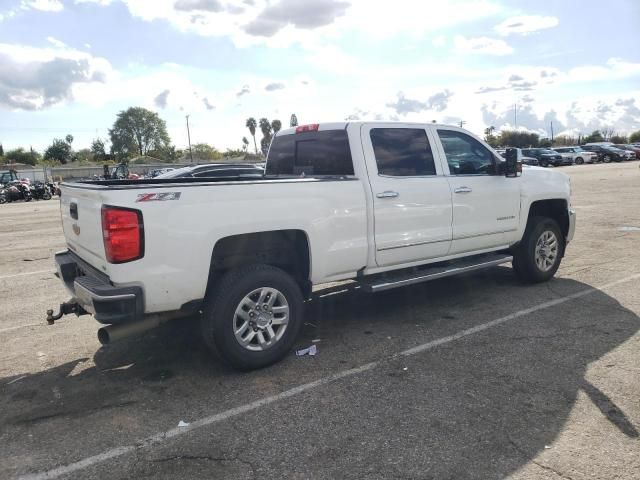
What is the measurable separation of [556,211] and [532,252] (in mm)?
839

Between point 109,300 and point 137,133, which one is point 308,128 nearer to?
point 109,300

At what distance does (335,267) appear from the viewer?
4645 mm

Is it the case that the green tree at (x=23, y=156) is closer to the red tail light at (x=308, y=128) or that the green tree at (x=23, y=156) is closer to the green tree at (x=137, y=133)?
the green tree at (x=137, y=133)

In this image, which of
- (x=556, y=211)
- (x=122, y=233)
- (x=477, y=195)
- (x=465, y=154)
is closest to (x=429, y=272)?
(x=477, y=195)

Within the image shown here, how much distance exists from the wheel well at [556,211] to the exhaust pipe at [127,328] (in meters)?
4.82

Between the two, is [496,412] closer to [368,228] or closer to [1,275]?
[368,228]

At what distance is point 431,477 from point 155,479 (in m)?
1.50

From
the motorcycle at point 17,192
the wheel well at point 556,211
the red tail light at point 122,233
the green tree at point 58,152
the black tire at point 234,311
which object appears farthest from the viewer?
the green tree at point 58,152

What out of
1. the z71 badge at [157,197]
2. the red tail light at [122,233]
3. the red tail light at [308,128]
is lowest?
the red tail light at [122,233]

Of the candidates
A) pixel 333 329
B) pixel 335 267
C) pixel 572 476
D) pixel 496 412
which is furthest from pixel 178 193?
pixel 572 476

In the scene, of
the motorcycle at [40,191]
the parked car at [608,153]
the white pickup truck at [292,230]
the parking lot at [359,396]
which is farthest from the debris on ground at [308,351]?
the parked car at [608,153]

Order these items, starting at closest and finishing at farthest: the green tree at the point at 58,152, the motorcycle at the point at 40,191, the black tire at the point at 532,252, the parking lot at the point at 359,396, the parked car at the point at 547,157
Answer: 1. the parking lot at the point at 359,396
2. the black tire at the point at 532,252
3. the motorcycle at the point at 40,191
4. the parked car at the point at 547,157
5. the green tree at the point at 58,152

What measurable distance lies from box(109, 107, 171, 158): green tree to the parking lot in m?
133

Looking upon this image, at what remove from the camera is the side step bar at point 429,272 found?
4.87m
